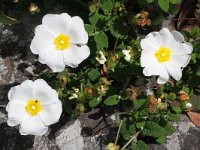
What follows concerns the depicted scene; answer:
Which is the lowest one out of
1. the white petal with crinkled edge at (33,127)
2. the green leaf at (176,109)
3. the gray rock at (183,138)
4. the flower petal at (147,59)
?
the gray rock at (183,138)

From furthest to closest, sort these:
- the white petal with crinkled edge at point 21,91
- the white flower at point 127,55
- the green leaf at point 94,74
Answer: the green leaf at point 94,74 → the white flower at point 127,55 → the white petal with crinkled edge at point 21,91

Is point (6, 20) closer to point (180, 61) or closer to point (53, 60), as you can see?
point (53, 60)

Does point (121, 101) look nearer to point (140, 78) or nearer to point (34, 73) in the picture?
point (140, 78)

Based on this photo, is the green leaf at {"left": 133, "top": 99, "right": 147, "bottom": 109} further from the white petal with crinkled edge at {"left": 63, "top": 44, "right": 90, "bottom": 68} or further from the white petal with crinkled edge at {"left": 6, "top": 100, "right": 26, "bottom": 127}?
the white petal with crinkled edge at {"left": 6, "top": 100, "right": 26, "bottom": 127}

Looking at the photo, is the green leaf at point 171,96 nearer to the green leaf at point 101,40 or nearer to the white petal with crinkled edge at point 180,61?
the white petal with crinkled edge at point 180,61

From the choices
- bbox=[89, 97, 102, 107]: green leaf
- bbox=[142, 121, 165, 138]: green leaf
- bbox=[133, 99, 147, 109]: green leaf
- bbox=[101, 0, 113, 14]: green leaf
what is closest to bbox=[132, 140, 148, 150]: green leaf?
bbox=[142, 121, 165, 138]: green leaf

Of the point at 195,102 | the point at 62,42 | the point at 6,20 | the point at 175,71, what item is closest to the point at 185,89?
the point at 195,102

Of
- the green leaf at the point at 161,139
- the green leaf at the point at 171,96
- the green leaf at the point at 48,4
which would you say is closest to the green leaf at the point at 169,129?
the green leaf at the point at 161,139

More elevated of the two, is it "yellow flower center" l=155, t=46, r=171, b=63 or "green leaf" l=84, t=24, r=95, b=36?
"yellow flower center" l=155, t=46, r=171, b=63
